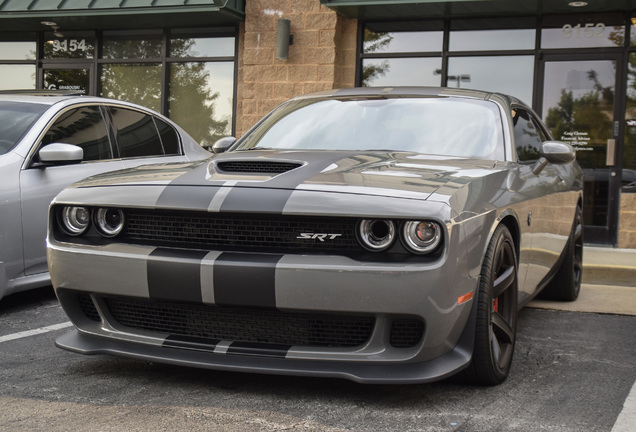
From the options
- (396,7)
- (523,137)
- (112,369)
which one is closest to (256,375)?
(112,369)

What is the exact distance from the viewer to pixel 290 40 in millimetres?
11219

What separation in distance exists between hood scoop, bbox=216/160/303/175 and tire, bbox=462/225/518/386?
940 millimetres

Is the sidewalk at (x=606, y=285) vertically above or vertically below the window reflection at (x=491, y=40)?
below

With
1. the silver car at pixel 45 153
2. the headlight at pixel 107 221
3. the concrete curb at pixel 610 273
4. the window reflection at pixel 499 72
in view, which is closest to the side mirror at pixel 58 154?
the silver car at pixel 45 153

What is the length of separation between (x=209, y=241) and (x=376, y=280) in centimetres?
74

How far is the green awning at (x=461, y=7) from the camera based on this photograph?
9.87 metres

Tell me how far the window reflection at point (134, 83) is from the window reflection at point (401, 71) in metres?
3.43

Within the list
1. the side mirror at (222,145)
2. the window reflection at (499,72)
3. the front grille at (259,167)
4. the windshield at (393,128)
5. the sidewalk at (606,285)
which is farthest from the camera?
the window reflection at (499,72)

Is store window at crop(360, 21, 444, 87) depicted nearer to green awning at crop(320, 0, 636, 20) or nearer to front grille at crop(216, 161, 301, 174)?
green awning at crop(320, 0, 636, 20)

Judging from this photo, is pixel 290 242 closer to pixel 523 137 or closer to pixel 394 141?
pixel 394 141

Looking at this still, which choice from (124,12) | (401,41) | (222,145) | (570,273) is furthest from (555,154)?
(124,12)

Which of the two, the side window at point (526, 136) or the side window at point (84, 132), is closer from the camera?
the side window at point (526, 136)

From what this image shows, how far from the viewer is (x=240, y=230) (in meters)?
3.28

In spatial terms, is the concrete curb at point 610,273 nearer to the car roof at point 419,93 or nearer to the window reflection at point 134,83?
the car roof at point 419,93
